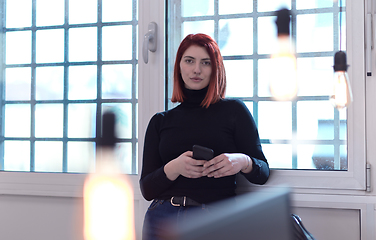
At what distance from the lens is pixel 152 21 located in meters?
1.59

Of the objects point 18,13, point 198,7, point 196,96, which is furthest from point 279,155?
point 18,13

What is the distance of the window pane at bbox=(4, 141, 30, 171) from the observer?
1801 millimetres

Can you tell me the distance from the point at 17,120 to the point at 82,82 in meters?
0.44

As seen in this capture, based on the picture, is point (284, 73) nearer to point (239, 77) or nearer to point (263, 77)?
point (263, 77)

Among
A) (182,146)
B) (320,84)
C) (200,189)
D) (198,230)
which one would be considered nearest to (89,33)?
(182,146)

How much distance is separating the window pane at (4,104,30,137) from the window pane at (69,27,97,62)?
0.39 m

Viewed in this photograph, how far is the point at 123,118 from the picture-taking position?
5.47 feet

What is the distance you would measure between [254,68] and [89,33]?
87cm

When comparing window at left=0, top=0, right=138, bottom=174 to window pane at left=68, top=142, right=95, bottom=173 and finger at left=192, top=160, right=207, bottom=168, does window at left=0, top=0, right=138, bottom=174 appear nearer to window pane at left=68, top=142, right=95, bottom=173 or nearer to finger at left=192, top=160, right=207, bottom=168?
window pane at left=68, top=142, right=95, bottom=173

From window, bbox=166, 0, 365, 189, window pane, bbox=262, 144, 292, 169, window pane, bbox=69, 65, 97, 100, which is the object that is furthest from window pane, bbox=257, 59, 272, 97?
window pane, bbox=69, 65, 97, 100

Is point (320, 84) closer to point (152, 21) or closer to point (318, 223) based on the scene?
point (318, 223)

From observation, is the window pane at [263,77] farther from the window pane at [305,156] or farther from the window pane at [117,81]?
the window pane at [117,81]

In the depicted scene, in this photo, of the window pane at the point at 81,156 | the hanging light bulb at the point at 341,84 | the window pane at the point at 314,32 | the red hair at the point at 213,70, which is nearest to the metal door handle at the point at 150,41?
the red hair at the point at 213,70

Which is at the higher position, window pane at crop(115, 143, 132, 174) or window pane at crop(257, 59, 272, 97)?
window pane at crop(257, 59, 272, 97)
